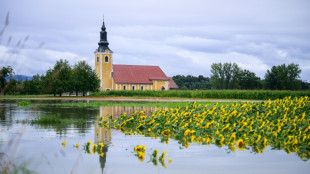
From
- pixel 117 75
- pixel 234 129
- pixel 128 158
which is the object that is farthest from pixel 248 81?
pixel 128 158

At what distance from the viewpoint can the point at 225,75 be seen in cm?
10506

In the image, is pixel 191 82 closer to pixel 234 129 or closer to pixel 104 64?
pixel 104 64

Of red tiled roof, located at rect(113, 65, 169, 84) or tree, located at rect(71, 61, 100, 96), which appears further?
red tiled roof, located at rect(113, 65, 169, 84)

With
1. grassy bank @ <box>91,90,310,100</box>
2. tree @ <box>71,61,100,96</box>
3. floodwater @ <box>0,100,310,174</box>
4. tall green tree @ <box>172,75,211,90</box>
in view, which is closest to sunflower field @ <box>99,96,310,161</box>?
floodwater @ <box>0,100,310,174</box>

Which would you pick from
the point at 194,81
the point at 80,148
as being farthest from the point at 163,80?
the point at 80,148

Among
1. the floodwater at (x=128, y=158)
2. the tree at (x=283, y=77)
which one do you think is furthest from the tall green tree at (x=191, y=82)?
the floodwater at (x=128, y=158)

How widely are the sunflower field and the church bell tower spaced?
216 ft

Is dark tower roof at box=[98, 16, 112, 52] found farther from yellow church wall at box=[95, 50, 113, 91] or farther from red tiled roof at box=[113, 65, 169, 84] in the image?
red tiled roof at box=[113, 65, 169, 84]

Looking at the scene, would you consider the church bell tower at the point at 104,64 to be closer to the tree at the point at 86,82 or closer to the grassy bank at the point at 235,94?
the tree at the point at 86,82

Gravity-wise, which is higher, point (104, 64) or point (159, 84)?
point (104, 64)

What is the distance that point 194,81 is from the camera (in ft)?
437

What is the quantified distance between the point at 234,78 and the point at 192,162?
99.4m

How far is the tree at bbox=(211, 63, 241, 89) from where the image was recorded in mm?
104562

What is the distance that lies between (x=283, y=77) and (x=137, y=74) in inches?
1518
